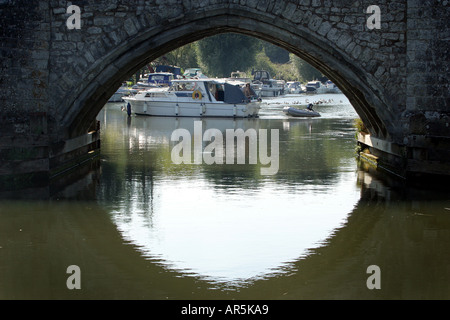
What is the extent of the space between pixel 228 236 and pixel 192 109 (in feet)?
70.2

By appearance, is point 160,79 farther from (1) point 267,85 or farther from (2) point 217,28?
(2) point 217,28

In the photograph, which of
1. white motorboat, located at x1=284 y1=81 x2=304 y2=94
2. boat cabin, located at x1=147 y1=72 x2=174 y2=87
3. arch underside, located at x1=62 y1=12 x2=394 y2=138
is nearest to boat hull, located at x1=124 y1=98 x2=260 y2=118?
boat cabin, located at x1=147 y1=72 x2=174 y2=87

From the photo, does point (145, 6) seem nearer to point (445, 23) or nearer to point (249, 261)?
point (445, 23)

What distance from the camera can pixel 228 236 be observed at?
880cm

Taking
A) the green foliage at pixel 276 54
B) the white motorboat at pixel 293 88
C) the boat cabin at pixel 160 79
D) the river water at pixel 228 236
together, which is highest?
the green foliage at pixel 276 54

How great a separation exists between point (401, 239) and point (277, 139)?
37.6 ft

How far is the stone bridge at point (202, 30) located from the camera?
11.9 m

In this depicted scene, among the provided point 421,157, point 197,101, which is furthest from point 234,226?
point 197,101

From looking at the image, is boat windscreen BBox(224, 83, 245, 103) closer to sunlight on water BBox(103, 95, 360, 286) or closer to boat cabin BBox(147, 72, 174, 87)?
boat cabin BBox(147, 72, 174, 87)

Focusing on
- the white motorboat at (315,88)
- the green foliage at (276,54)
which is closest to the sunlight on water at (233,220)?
the white motorboat at (315,88)

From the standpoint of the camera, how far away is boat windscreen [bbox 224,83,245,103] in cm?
3012

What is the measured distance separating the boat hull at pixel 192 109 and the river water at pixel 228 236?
48.7 ft

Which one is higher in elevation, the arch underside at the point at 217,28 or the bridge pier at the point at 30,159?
the arch underside at the point at 217,28

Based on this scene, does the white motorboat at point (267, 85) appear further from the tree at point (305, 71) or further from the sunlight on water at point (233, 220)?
the sunlight on water at point (233, 220)
